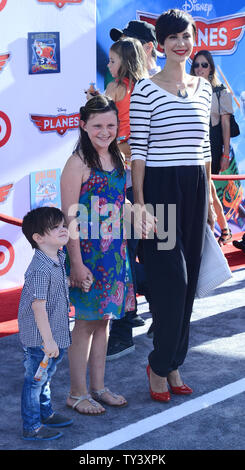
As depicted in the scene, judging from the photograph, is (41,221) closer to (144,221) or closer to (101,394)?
(144,221)

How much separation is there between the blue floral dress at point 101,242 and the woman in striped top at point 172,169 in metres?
0.12

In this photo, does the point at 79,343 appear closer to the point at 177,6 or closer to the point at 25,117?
the point at 25,117

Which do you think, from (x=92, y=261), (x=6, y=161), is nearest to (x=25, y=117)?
A: (x=6, y=161)

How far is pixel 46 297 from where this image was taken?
11.1 feet

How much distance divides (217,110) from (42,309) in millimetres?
3864

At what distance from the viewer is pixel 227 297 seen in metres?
5.86

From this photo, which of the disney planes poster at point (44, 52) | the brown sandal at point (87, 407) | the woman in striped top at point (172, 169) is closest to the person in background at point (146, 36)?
the disney planes poster at point (44, 52)

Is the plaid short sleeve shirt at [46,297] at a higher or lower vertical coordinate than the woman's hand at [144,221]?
lower

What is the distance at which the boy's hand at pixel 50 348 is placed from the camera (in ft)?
11.0

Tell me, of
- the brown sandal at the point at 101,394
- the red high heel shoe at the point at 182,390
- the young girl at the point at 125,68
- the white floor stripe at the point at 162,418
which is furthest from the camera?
the young girl at the point at 125,68

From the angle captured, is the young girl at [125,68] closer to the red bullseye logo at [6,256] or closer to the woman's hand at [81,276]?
the woman's hand at [81,276]

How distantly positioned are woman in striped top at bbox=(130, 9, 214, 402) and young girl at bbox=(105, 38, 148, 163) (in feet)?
2.59

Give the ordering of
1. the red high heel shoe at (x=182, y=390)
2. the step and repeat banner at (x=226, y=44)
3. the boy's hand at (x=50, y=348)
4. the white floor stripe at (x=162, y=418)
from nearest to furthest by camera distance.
A: the boy's hand at (x=50, y=348) < the white floor stripe at (x=162, y=418) < the red high heel shoe at (x=182, y=390) < the step and repeat banner at (x=226, y=44)

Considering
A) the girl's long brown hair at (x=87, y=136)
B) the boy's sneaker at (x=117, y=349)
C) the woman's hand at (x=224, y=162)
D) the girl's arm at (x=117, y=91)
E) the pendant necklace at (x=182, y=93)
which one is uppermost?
the girl's arm at (x=117, y=91)
